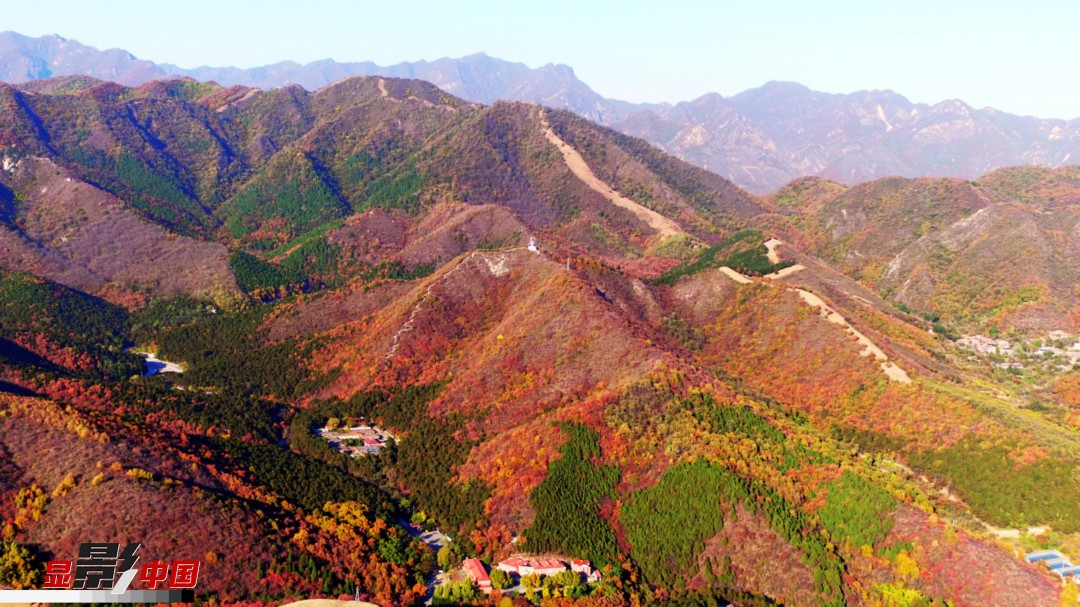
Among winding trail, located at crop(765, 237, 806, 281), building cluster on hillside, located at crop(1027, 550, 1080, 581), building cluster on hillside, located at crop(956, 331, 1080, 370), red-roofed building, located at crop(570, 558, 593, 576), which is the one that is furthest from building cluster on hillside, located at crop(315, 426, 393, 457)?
building cluster on hillside, located at crop(956, 331, 1080, 370)

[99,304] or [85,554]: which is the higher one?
[85,554]

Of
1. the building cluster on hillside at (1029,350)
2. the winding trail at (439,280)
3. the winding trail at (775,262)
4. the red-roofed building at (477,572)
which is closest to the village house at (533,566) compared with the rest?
the red-roofed building at (477,572)

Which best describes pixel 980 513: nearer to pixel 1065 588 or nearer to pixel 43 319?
pixel 1065 588

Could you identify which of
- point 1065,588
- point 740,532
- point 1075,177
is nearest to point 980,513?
point 1065,588

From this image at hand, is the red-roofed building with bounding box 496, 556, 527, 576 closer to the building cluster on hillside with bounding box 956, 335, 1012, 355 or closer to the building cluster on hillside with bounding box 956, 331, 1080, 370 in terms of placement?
the building cluster on hillside with bounding box 956, 331, 1080, 370

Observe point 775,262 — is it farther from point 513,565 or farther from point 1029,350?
point 513,565
